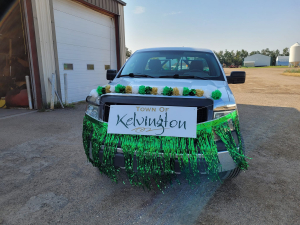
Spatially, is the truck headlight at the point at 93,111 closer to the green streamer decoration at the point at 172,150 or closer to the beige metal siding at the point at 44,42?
the green streamer decoration at the point at 172,150

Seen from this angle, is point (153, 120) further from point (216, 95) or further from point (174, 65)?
point (174, 65)

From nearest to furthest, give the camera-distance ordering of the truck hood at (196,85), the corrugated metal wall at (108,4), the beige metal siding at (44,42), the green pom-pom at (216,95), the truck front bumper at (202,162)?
the truck front bumper at (202,162) < the green pom-pom at (216,95) < the truck hood at (196,85) < the beige metal siding at (44,42) < the corrugated metal wall at (108,4)

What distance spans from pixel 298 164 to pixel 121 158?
261cm

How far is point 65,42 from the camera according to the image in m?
8.17

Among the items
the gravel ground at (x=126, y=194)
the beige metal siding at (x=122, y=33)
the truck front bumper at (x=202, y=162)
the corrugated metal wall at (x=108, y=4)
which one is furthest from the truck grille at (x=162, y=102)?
the beige metal siding at (x=122, y=33)

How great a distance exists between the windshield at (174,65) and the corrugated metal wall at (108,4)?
649 cm

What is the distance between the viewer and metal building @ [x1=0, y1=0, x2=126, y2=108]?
706 cm

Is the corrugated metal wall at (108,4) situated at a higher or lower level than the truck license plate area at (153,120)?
higher

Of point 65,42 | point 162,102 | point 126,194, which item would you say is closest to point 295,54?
point 65,42

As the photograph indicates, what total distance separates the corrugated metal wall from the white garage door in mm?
379

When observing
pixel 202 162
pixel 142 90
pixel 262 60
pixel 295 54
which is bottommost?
pixel 202 162

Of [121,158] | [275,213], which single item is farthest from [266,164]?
[121,158]

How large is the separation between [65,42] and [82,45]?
0.94 m

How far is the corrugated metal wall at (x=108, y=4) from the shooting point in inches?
358
